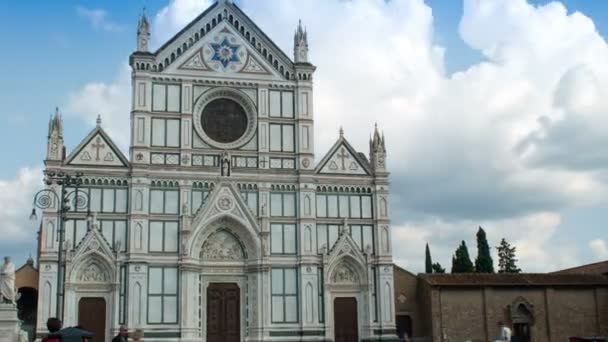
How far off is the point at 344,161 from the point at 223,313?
1007cm

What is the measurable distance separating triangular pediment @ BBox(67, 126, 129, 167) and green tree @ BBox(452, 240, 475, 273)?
24527 millimetres

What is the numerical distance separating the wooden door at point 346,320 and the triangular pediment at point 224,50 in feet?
40.0

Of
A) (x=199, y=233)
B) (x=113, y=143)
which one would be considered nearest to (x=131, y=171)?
(x=113, y=143)

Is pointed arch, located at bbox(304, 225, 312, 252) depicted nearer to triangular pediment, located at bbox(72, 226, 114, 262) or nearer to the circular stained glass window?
the circular stained glass window

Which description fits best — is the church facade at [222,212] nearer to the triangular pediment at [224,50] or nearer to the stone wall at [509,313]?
the triangular pediment at [224,50]

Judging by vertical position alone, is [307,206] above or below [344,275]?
above

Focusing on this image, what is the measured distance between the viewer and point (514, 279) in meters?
43.3

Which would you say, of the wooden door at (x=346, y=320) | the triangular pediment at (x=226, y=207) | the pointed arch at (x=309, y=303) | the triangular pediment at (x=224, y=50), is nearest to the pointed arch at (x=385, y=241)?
the wooden door at (x=346, y=320)

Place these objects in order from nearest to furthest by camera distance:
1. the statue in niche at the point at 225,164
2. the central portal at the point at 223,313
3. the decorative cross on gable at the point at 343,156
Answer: the central portal at the point at 223,313
the statue in niche at the point at 225,164
the decorative cross on gable at the point at 343,156

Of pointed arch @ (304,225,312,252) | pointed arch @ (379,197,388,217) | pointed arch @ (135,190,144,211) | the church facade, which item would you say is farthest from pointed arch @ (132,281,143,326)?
pointed arch @ (379,197,388,217)

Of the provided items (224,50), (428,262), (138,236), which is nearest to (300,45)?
(224,50)

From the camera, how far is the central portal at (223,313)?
39906 mm

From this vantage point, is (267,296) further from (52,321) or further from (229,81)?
(52,321)

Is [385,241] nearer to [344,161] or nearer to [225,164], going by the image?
[344,161]
